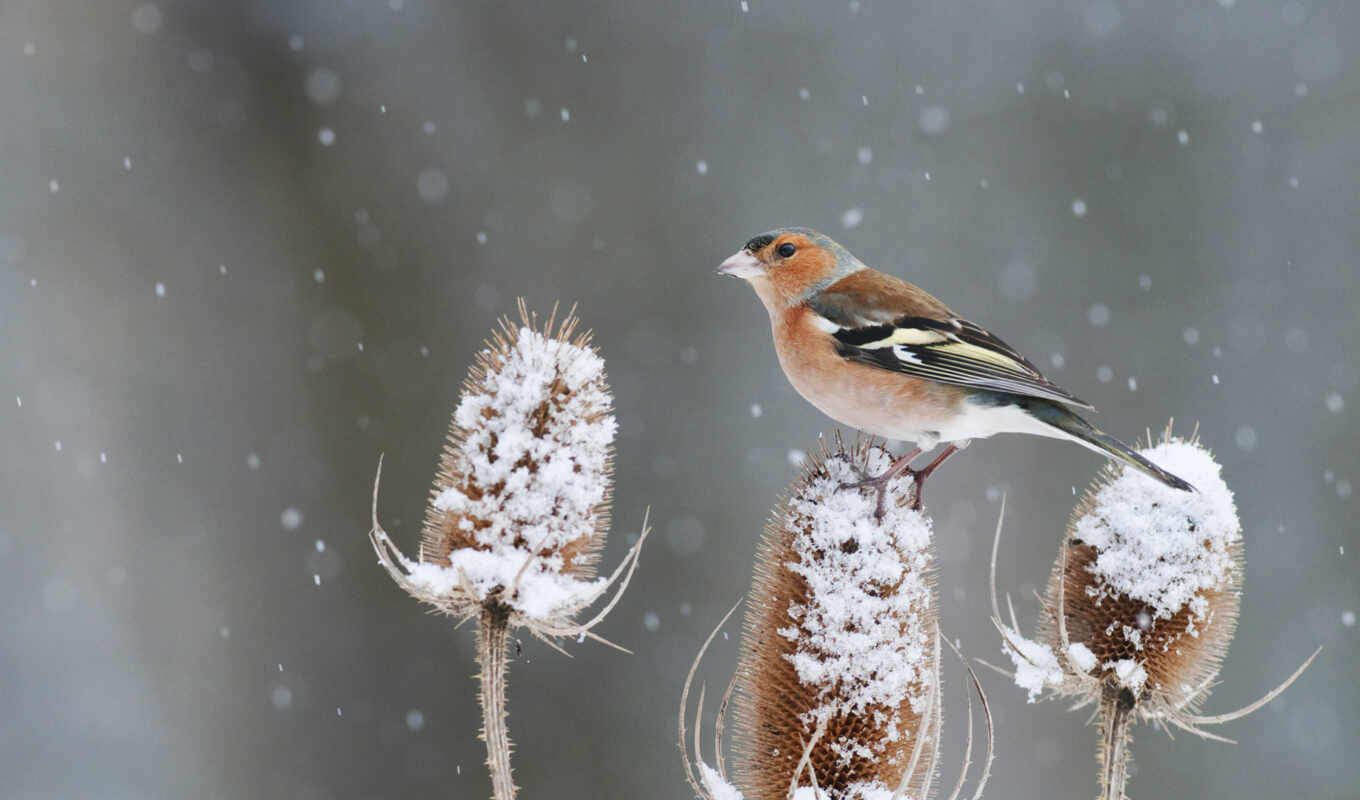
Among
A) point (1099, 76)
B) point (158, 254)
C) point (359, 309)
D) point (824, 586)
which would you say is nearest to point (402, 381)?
point (359, 309)

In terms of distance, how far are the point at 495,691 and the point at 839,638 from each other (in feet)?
3.11

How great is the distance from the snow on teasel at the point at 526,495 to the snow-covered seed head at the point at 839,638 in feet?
1.88

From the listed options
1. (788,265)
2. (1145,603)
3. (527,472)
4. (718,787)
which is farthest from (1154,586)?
(527,472)

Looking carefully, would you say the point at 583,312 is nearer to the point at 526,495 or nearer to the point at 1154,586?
the point at 1154,586

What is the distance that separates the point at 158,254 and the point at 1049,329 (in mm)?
8138

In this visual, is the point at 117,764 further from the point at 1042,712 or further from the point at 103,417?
the point at 1042,712

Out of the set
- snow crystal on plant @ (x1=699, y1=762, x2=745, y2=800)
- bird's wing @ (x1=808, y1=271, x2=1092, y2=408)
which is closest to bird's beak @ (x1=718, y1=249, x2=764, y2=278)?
bird's wing @ (x1=808, y1=271, x2=1092, y2=408)

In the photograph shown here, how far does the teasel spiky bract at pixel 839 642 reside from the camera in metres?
3.33

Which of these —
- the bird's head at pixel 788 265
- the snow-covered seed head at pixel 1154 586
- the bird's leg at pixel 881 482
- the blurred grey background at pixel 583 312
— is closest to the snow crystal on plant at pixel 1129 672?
the snow-covered seed head at pixel 1154 586

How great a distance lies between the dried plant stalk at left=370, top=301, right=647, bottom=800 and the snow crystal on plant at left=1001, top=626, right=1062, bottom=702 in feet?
4.12

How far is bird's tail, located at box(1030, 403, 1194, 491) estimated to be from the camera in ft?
12.2

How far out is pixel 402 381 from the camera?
31.4 ft

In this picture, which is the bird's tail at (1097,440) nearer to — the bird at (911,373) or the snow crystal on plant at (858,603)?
the bird at (911,373)

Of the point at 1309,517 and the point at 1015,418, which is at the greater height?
the point at 1309,517
